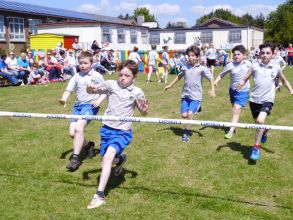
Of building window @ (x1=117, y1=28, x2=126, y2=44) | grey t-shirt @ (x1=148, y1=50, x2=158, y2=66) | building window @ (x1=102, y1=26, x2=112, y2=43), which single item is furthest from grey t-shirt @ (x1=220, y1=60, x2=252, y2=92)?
building window @ (x1=117, y1=28, x2=126, y2=44)

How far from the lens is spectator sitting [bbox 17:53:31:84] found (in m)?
18.7

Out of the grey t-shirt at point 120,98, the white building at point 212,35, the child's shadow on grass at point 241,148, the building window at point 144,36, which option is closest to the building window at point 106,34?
the building window at point 144,36

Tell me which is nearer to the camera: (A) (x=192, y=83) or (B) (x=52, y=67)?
(A) (x=192, y=83)

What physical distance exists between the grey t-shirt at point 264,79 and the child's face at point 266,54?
0.30 ft

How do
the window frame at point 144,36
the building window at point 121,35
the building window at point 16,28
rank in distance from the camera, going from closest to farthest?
1. the building window at point 16,28
2. the building window at point 121,35
3. the window frame at point 144,36

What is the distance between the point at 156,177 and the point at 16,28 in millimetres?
39795

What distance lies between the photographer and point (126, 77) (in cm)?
502

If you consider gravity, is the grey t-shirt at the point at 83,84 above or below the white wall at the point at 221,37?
below

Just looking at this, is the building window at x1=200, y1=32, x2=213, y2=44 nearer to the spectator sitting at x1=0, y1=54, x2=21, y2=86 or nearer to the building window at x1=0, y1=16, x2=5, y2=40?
the building window at x1=0, y1=16, x2=5, y2=40

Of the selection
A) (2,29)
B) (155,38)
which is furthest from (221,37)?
(2,29)

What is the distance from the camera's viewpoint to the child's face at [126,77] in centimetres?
500

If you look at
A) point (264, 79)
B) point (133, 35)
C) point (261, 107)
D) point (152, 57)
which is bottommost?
point (261, 107)

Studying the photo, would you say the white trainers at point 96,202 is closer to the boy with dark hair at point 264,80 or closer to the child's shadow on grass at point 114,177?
the child's shadow on grass at point 114,177

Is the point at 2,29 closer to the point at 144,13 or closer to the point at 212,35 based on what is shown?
the point at 212,35
